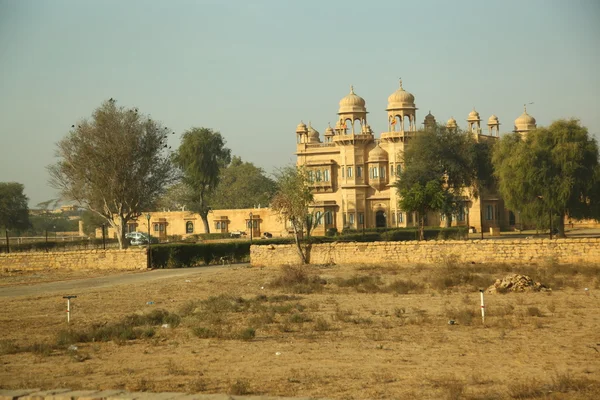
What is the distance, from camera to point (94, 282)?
96.3 feet

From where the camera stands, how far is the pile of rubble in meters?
21.9

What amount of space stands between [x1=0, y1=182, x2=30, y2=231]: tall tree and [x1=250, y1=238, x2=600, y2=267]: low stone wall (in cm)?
5135

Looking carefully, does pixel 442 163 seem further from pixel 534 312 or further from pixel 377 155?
pixel 534 312

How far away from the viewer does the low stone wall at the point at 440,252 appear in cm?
2873

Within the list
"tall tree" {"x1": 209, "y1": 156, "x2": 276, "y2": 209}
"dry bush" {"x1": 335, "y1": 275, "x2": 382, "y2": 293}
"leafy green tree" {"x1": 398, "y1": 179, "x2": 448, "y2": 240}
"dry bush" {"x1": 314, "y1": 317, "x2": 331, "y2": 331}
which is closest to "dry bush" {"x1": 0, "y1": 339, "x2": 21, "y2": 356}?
"dry bush" {"x1": 314, "y1": 317, "x2": 331, "y2": 331}

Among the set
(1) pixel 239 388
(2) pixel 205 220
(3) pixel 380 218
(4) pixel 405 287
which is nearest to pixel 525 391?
(1) pixel 239 388

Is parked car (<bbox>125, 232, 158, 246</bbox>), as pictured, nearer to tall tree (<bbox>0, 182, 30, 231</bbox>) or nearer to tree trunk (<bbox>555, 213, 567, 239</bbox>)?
tall tree (<bbox>0, 182, 30, 231</bbox>)

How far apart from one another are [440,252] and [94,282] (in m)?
12.8

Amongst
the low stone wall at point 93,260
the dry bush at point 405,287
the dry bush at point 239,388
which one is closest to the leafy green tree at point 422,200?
the low stone wall at point 93,260

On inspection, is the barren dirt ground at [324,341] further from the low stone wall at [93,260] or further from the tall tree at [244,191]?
the tall tree at [244,191]

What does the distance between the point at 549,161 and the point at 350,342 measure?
31933 mm

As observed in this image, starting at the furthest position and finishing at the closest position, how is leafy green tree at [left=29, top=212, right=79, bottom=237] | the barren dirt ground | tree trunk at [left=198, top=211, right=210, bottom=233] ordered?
leafy green tree at [left=29, top=212, right=79, bottom=237] → tree trunk at [left=198, top=211, right=210, bottom=233] → the barren dirt ground

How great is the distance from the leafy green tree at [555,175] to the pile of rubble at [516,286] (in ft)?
70.1

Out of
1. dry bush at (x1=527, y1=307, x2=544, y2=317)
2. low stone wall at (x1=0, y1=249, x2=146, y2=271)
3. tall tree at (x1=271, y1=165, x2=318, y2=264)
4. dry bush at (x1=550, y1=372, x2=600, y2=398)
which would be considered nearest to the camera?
dry bush at (x1=550, y1=372, x2=600, y2=398)
